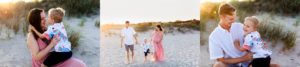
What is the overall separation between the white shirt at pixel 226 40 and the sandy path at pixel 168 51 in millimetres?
162

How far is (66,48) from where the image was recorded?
4176mm

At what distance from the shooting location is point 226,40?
430cm

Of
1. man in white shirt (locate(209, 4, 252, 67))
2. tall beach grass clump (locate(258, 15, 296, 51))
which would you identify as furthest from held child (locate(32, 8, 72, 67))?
tall beach grass clump (locate(258, 15, 296, 51))

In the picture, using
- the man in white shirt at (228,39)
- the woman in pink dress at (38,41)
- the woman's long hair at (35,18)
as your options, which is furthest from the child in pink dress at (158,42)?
the woman's long hair at (35,18)

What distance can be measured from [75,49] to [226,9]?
1307mm

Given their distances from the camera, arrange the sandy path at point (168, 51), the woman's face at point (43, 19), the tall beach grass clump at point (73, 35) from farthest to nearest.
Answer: the sandy path at point (168, 51) < the tall beach grass clump at point (73, 35) < the woman's face at point (43, 19)

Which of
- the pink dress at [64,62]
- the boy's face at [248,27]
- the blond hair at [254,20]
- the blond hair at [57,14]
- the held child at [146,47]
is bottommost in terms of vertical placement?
the pink dress at [64,62]

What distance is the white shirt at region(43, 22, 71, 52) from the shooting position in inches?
162

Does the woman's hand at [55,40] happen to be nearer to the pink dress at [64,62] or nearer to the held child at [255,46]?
the pink dress at [64,62]

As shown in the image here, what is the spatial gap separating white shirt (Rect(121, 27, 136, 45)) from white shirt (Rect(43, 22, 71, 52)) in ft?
1.55

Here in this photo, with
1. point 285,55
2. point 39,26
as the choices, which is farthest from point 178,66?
point 39,26

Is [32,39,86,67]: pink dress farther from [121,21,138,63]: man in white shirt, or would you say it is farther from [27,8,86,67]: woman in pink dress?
[121,21,138,63]: man in white shirt

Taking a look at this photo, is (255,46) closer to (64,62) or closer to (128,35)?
(128,35)

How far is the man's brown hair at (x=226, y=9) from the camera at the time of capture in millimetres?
4313
